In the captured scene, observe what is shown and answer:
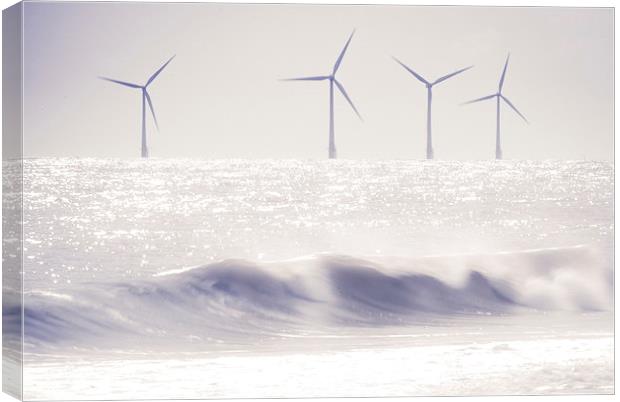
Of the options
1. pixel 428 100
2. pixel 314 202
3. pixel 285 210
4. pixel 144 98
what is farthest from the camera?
pixel 428 100

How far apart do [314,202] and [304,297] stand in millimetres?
888

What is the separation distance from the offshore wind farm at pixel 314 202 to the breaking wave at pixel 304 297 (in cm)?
2

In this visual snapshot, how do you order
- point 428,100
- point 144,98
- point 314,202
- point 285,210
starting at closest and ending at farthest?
point 144,98 → point 285,210 → point 314,202 → point 428,100

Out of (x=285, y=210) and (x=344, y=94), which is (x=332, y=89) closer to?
(x=344, y=94)

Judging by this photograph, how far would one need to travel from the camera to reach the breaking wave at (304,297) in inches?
434

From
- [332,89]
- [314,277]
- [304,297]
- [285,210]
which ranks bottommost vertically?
[304,297]

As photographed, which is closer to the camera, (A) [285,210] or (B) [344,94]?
(A) [285,210]

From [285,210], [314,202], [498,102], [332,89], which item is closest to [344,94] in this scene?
[332,89]

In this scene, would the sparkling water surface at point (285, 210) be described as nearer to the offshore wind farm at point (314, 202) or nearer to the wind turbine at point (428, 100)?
the offshore wind farm at point (314, 202)

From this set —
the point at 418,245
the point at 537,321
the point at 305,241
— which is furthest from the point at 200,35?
the point at 537,321

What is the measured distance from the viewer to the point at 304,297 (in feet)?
37.7

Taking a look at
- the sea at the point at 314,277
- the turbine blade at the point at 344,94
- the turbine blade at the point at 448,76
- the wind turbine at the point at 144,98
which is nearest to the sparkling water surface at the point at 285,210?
the sea at the point at 314,277

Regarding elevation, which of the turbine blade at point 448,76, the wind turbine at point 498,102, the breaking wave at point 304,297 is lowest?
the breaking wave at point 304,297

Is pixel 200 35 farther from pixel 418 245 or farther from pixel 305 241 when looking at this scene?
pixel 418 245
